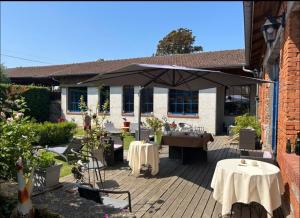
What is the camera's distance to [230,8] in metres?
1.48

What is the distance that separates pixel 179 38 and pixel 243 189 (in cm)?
3469

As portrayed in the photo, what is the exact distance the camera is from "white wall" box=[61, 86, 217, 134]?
13695 millimetres

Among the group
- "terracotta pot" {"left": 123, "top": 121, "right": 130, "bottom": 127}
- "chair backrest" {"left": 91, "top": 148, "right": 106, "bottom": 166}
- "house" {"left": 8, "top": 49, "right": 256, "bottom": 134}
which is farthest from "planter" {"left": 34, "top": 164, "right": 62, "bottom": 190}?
"terracotta pot" {"left": 123, "top": 121, "right": 130, "bottom": 127}

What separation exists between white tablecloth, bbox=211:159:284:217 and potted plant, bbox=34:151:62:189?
10.3 ft

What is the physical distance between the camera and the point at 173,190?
5.45m

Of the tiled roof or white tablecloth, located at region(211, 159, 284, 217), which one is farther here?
the tiled roof

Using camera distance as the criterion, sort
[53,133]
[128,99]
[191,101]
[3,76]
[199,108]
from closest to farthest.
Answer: [53,133] → [199,108] → [191,101] → [128,99] → [3,76]

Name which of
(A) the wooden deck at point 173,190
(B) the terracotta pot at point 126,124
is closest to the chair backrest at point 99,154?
(A) the wooden deck at point 173,190

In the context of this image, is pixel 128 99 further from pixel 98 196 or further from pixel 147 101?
pixel 98 196

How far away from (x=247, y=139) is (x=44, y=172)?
20.3ft

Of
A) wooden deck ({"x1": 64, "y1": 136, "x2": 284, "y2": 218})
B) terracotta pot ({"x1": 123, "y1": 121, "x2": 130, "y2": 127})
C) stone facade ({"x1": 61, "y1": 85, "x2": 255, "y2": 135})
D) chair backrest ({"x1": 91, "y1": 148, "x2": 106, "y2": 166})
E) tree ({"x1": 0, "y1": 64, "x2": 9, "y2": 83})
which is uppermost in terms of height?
tree ({"x1": 0, "y1": 64, "x2": 9, "y2": 83})

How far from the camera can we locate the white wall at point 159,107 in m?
13.7

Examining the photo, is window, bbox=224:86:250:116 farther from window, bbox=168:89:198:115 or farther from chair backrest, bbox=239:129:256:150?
chair backrest, bbox=239:129:256:150

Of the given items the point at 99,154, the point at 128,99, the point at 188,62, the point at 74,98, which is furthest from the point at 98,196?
the point at 74,98
